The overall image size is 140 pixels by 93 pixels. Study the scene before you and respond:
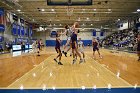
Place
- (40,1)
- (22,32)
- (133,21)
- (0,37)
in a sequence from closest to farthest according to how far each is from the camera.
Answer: (40,1), (0,37), (22,32), (133,21)

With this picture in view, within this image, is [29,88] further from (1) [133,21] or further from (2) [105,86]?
(1) [133,21]

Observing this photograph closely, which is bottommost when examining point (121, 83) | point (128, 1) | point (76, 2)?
point (121, 83)

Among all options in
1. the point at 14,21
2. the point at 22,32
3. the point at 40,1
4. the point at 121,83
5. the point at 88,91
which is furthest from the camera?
the point at 22,32

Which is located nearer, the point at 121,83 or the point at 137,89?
the point at 137,89

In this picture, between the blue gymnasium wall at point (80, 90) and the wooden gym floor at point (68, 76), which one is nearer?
the blue gymnasium wall at point (80, 90)

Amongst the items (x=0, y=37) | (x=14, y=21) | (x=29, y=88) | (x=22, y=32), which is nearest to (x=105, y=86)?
(x=29, y=88)

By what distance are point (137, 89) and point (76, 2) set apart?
7773 millimetres

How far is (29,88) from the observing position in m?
6.28

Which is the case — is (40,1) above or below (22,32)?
above

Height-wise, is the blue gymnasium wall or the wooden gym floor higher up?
the blue gymnasium wall

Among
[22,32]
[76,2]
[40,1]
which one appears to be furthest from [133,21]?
[76,2]

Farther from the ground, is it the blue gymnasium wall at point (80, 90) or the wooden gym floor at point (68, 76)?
the blue gymnasium wall at point (80, 90)

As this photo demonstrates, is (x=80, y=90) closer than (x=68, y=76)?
Yes

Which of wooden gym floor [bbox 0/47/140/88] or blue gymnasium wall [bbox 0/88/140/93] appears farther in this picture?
wooden gym floor [bbox 0/47/140/88]
